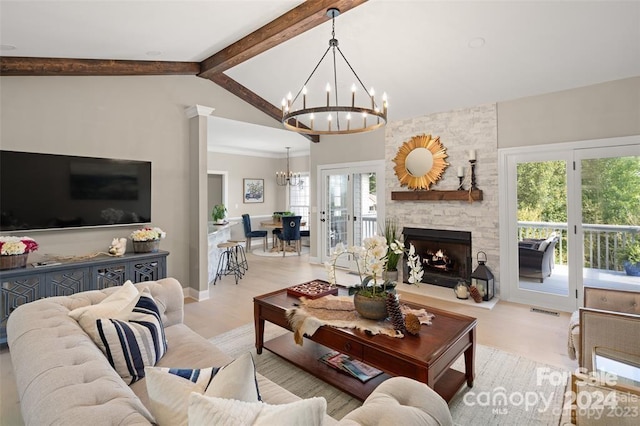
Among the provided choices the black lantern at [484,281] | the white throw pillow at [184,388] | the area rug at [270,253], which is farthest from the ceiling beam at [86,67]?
the black lantern at [484,281]

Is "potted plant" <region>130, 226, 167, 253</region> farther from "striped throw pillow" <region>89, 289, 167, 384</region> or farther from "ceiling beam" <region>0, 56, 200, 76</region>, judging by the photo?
"striped throw pillow" <region>89, 289, 167, 384</region>

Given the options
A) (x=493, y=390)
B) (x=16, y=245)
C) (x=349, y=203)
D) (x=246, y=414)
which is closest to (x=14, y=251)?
(x=16, y=245)

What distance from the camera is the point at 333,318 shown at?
7.74ft

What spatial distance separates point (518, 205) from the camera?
4336 mm

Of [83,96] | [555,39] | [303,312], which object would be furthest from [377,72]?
[83,96]

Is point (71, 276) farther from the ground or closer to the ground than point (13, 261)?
closer to the ground

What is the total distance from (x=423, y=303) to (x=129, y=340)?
360cm

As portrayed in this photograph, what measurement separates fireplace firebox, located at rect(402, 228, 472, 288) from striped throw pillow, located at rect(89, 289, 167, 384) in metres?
4.19

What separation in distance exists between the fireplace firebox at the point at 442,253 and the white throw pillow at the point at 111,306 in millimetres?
4246

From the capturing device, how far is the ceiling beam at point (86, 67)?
3.20 m

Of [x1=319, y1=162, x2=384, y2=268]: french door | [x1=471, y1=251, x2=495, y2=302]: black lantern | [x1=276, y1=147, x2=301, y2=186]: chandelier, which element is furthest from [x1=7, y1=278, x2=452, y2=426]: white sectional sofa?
[x1=276, y1=147, x2=301, y2=186]: chandelier

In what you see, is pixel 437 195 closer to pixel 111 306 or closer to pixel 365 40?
pixel 365 40

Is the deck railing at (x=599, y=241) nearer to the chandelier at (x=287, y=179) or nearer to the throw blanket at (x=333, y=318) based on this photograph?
the throw blanket at (x=333, y=318)

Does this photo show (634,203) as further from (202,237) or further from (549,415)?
(202,237)
